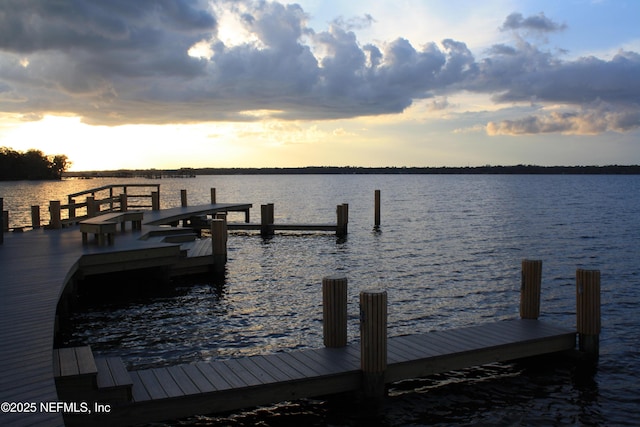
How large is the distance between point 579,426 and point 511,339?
1.61m

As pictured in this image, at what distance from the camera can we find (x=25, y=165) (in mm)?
147625

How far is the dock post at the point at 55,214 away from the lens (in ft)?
63.2

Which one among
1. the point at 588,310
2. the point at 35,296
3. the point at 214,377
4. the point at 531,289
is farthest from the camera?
the point at 531,289

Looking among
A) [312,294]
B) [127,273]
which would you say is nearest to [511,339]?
[312,294]

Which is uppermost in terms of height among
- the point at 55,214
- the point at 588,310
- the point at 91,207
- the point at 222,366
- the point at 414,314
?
the point at 91,207

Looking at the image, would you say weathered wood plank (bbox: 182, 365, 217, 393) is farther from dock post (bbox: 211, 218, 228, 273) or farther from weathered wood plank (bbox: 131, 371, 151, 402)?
dock post (bbox: 211, 218, 228, 273)

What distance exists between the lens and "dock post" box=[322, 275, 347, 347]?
8352mm

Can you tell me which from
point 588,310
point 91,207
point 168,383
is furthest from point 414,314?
point 91,207

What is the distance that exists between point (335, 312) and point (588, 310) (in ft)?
14.1

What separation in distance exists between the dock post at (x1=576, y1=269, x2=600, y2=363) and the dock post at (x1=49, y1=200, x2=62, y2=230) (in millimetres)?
16809

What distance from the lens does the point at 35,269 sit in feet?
39.0

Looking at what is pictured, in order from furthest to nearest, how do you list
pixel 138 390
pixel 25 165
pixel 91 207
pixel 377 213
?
1. pixel 25 165
2. pixel 377 213
3. pixel 91 207
4. pixel 138 390

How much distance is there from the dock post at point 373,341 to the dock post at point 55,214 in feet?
50.3

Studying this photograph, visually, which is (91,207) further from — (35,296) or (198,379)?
(198,379)
